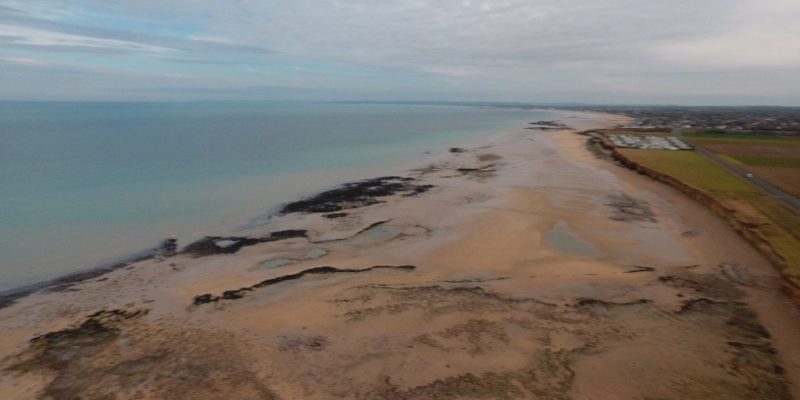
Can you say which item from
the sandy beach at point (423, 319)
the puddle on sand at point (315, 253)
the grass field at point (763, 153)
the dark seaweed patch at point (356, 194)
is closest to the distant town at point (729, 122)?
the grass field at point (763, 153)

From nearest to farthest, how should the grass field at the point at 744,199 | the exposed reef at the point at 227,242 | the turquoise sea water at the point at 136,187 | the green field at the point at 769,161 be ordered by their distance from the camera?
the grass field at the point at 744,199, the exposed reef at the point at 227,242, the turquoise sea water at the point at 136,187, the green field at the point at 769,161

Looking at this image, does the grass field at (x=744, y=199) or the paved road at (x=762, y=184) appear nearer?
the grass field at (x=744, y=199)

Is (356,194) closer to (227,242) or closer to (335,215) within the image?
(335,215)

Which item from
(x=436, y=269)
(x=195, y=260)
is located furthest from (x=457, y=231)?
(x=195, y=260)

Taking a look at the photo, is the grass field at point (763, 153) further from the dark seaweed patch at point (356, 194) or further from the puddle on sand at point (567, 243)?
the dark seaweed patch at point (356, 194)

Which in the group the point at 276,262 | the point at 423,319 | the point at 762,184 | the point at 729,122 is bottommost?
the point at 423,319

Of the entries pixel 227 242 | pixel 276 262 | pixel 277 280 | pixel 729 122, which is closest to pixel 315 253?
pixel 276 262
